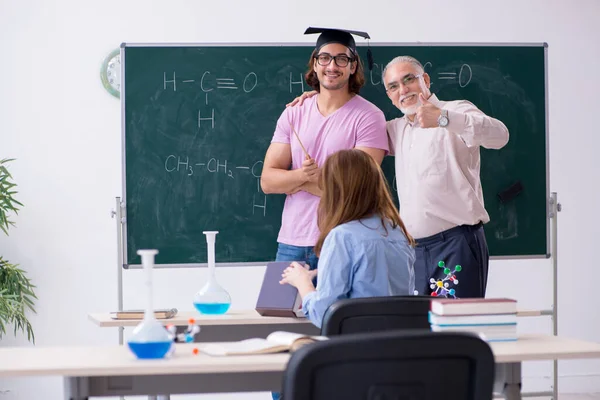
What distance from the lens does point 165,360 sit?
201 cm

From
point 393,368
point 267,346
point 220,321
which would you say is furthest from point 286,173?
point 393,368

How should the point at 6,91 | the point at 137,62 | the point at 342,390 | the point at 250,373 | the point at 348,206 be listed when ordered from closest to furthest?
1. the point at 342,390
2. the point at 250,373
3. the point at 348,206
4. the point at 137,62
5. the point at 6,91

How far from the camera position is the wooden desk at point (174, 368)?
1912 millimetres

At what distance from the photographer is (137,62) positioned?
4473 millimetres

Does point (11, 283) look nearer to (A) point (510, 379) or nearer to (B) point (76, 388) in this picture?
(B) point (76, 388)

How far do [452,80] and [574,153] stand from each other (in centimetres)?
142

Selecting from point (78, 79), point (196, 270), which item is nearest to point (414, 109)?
point (196, 270)

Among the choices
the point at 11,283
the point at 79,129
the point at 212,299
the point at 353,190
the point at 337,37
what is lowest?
the point at 11,283

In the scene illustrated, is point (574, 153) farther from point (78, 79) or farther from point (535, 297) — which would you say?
point (78, 79)

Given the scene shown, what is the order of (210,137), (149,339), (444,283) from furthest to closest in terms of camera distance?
(210,137) < (444,283) < (149,339)

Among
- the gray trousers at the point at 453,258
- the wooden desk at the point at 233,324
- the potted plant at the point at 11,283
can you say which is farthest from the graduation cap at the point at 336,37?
the potted plant at the point at 11,283

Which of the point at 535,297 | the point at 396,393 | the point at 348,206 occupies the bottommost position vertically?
the point at 535,297

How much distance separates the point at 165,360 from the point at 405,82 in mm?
2679

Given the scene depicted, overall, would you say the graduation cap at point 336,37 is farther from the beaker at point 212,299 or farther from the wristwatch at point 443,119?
the beaker at point 212,299
